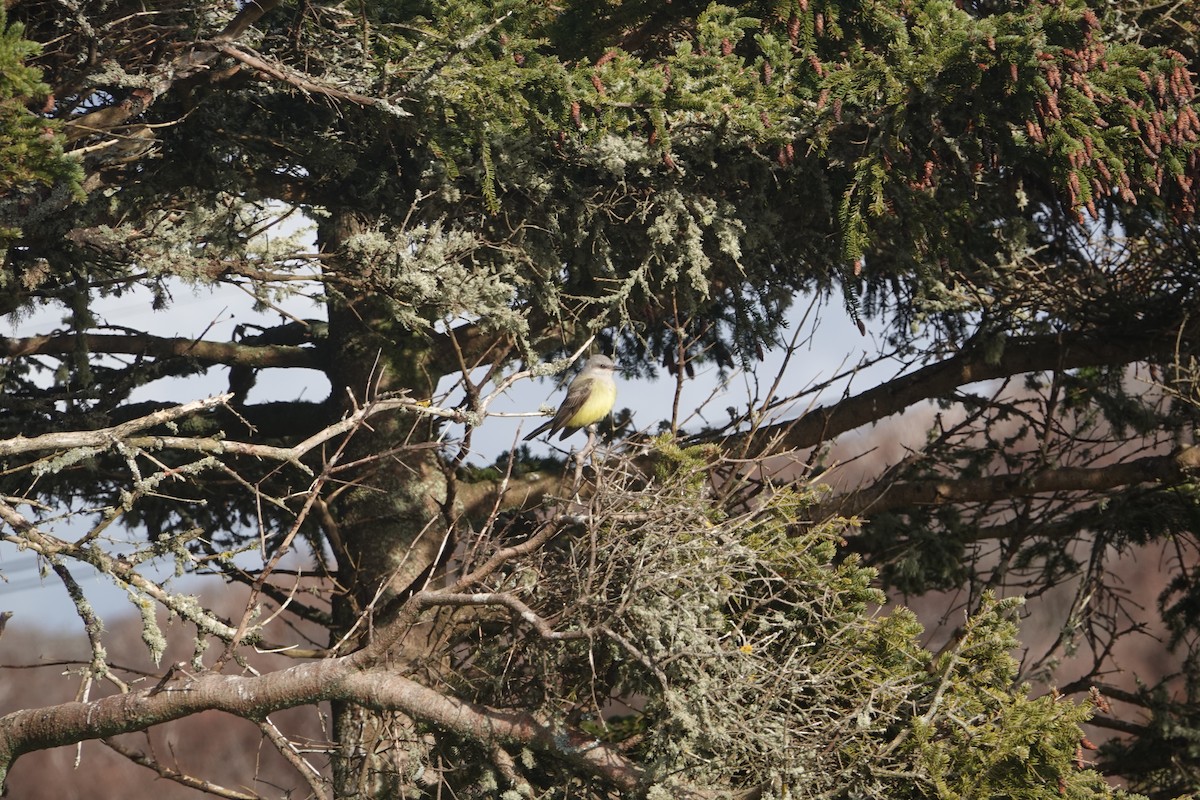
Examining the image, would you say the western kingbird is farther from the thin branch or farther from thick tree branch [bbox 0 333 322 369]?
the thin branch

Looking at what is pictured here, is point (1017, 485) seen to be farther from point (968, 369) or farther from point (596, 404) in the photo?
point (596, 404)

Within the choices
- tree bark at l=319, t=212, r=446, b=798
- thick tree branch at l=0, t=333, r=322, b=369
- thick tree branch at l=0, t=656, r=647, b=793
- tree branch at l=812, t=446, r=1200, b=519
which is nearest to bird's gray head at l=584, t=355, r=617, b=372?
tree bark at l=319, t=212, r=446, b=798

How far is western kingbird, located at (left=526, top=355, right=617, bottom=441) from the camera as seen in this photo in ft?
26.1

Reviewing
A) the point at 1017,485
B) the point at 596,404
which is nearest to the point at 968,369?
the point at 1017,485

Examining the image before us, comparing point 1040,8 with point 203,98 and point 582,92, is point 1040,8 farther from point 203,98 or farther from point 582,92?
point 203,98

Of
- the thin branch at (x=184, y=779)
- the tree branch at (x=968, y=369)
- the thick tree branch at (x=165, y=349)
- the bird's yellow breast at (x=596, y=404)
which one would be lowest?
the thin branch at (x=184, y=779)

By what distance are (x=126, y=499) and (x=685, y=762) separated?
105 inches

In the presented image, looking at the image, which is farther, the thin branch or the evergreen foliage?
the thin branch

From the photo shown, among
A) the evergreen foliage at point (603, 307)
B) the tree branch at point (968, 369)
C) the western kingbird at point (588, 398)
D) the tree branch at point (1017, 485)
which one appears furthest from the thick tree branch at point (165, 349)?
the tree branch at point (1017, 485)

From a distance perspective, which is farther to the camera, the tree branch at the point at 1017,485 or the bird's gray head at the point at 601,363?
the tree branch at the point at 1017,485

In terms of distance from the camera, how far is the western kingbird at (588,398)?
795 cm

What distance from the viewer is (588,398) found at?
797cm

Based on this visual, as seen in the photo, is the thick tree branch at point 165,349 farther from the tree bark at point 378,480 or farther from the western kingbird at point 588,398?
the western kingbird at point 588,398

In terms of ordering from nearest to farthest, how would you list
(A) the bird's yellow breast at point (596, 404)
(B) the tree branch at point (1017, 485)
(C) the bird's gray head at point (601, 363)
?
1. (C) the bird's gray head at point (601, 363)
2. (A) the bird's yellow breast at point (596, 404)
3. (B) the tree branch at point (1017, 485)
